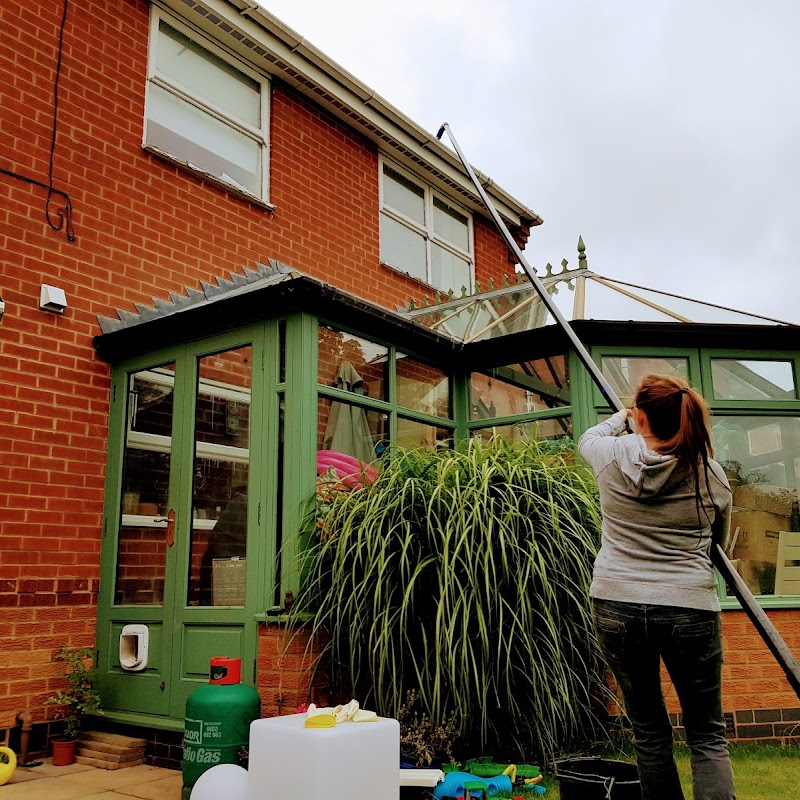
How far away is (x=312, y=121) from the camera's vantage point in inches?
290

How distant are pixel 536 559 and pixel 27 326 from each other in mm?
3215

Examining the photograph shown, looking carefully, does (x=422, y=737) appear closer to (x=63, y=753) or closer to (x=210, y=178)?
(x=63, y=753)

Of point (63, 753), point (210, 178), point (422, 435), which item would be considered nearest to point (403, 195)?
point (210, 178)

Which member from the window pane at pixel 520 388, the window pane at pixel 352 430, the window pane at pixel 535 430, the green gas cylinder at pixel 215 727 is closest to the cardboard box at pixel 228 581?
the green gas cylinder at pixel 215 727

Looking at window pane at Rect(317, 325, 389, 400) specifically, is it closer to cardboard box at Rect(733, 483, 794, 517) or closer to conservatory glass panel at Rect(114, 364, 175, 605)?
conservatory glass panel at Rect(114, 364, 175, 605)

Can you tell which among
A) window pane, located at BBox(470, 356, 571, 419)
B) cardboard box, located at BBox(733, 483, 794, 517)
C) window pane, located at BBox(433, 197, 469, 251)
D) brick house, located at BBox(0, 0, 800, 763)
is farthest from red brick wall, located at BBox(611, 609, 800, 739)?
window pane, located at BBox(433, 197, 469, 251)

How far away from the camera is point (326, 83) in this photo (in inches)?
285

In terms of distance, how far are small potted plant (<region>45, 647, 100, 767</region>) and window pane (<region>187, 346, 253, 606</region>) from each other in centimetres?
84

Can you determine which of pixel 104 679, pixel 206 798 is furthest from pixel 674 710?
pixel 104 679

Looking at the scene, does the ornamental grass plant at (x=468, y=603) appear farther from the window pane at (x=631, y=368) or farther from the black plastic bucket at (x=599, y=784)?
the window pane at (x=631, y=368)

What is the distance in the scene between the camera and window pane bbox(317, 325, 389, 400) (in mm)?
4293

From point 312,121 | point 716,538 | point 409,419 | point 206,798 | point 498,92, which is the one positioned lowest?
point 206,798

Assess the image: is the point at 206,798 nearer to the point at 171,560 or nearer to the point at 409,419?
the point at 171,560

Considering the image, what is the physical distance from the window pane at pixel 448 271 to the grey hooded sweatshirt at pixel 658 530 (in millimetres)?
6213
